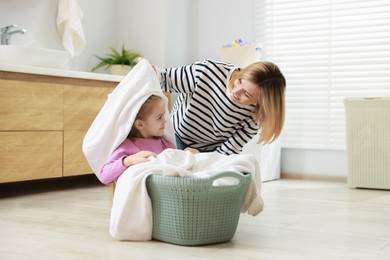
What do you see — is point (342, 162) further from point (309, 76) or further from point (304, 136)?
point (309, 76)

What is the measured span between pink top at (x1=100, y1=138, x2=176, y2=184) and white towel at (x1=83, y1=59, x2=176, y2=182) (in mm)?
39

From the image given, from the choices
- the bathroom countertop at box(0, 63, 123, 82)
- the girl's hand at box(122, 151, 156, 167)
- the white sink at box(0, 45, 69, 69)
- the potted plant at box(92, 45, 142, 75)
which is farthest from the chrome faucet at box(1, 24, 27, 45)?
the girl's hand at box(122, 151, 156, 167)

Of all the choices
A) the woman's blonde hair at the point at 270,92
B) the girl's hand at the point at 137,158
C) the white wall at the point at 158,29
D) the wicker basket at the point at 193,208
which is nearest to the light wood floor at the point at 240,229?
the wicker basket at the point at 193,208

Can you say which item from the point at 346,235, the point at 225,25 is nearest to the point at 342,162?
the point at 225,25

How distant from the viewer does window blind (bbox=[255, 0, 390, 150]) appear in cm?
414

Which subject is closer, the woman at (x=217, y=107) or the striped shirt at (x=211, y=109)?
the woman at (x=217, y=107)

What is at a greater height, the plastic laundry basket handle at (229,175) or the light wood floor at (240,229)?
the plastic laundry basket handle at (229,175)

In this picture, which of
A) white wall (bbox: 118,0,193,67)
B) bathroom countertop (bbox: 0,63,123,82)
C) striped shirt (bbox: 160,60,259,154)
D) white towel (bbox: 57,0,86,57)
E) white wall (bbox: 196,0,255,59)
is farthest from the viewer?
white wall (bbox: 196,0,255,59)

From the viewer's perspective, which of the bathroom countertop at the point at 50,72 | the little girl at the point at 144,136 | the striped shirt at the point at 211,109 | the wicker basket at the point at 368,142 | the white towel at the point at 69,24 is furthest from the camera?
the white towel at the point at 69,24

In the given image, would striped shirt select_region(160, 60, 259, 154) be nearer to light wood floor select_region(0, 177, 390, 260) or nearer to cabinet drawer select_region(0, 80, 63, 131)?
light wood floor select_region(0, 177, 390, 260)

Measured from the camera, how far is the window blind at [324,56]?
13.6ft

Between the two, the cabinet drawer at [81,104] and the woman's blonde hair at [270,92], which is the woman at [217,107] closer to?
the woman's blonde hair at [270,92]

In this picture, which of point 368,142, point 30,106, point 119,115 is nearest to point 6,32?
point 30,106

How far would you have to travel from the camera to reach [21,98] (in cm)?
317
